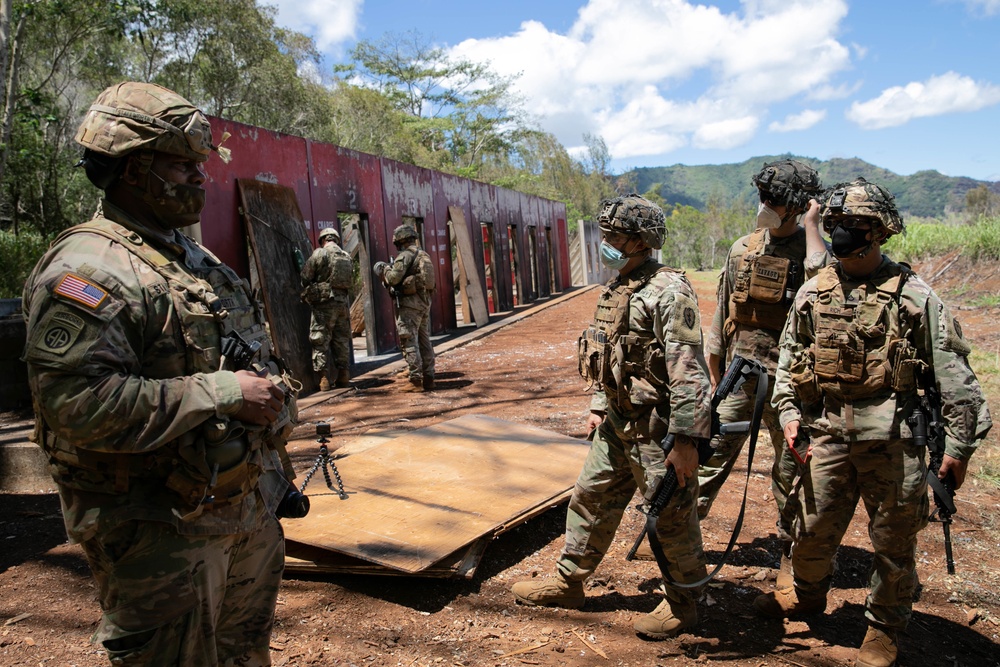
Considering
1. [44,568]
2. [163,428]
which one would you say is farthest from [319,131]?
[163,428]

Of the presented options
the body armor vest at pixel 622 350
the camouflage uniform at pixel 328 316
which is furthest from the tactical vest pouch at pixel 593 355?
the camouflage uniform at pixel 328 316

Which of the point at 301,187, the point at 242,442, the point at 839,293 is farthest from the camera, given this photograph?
the point at 301,187

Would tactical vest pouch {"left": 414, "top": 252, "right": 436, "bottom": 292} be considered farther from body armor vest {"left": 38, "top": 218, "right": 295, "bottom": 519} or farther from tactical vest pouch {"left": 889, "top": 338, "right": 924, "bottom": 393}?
body armor vest {"left": 38, "top": 218, "right": 295, "bottom": 519}

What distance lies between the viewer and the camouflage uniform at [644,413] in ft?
9.66

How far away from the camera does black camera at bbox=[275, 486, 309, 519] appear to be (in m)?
2.30

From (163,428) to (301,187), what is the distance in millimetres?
8732

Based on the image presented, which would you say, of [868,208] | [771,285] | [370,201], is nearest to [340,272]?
[370,201]

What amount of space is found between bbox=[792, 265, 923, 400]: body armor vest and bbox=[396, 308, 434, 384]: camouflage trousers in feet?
20.4

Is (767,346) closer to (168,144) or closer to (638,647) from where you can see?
(638,647)

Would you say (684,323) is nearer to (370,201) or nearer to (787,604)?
(787,604)

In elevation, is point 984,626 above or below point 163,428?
below

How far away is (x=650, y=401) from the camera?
120 inches

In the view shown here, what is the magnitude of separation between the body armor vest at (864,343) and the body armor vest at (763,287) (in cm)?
73

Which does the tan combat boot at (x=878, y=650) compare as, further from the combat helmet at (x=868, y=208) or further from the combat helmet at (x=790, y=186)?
the combat helmet at (x=790, y=186)
